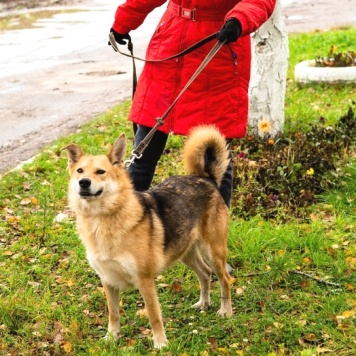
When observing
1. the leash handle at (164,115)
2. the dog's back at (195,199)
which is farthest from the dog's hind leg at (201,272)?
the leash handle at (164,115)

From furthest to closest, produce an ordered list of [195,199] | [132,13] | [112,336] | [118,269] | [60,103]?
[60,103]
[132,13]
[195,199]
[112,336]
[118,269]

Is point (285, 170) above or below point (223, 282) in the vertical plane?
below

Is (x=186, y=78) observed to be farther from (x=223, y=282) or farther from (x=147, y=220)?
(x=223, y=282)

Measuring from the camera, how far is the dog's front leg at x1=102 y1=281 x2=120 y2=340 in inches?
178

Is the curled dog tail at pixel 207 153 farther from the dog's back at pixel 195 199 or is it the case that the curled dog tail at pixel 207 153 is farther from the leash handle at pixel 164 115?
the leash handle at pixel 164 115

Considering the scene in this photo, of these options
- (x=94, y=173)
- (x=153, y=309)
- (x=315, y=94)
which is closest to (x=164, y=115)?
(x=94, y=173)

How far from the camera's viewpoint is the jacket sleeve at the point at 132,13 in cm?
518

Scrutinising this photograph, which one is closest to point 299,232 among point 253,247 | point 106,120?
point 253,247

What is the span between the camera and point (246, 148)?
7488 millimetres

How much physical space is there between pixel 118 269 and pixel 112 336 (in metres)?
0.54

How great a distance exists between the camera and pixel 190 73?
5.10 meters

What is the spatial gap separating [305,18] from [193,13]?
42.9 ft

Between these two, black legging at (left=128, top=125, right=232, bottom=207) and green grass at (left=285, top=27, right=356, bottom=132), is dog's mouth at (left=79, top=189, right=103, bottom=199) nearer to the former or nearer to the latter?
black legging at (left=128, top=125, right=232, bottom=207)

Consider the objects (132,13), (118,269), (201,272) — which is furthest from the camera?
(132,13)
